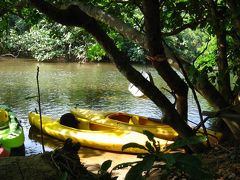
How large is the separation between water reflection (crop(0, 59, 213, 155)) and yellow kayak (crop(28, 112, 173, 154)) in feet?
1.99

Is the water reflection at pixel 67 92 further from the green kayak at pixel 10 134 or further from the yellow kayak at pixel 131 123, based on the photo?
the yellow kayak at pixel 131 123

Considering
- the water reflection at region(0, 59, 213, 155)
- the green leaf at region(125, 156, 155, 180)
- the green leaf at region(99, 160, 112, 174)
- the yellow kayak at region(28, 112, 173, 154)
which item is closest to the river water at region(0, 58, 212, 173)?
the water reflection at region(0, 59, 213, 155)

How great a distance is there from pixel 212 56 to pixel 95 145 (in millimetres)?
3226

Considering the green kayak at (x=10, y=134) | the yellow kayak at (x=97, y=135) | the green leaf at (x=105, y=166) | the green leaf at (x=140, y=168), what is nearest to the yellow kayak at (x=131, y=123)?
the yellow kayak at (x=97, y=135)

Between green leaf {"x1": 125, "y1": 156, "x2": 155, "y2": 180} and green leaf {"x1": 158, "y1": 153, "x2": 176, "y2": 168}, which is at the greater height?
green leaf {"x1": 158, "y1": 153, "x2": 176, "y2": 168}

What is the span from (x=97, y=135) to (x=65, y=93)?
8.16 m

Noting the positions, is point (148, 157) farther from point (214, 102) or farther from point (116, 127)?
point (116, 127)

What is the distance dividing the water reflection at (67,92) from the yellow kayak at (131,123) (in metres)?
1.48

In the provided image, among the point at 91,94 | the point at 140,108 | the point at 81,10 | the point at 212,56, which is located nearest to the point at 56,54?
the point at 91,94

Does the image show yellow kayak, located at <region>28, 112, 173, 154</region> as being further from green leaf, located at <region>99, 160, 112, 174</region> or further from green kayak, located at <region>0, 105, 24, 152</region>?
green leaf, located at <region>99, 160, 112, 174</region>

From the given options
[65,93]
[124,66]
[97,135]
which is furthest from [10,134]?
[65,93]

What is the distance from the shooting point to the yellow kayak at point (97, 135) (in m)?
8.81

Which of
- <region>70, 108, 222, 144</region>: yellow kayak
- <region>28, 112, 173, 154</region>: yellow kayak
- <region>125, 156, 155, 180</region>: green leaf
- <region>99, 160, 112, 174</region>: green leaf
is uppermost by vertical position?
<region>125, 156, 155, 180</region>: green leaf

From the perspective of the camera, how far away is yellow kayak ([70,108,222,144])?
30.6 feet
